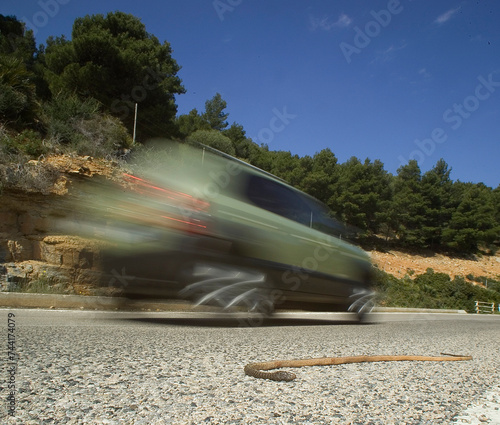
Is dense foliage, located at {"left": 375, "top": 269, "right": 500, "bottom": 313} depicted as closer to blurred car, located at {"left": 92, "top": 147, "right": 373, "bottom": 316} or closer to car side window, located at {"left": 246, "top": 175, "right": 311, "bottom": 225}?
car side window, located at {"left": 246, "top": 175, "right": 311, "bottom": 225}

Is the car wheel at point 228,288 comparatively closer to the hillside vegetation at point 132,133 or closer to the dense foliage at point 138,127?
the hillside vegetation at point 132,133

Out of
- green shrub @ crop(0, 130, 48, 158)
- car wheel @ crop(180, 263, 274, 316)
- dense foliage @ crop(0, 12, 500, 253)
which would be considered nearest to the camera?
car wheel @ crop(180, 263, 274, 316)

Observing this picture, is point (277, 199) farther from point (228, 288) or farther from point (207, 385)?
point (207, 385)

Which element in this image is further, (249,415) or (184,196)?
(184,196)

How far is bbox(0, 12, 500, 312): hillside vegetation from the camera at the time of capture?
12703 millimetres

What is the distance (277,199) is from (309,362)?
3.02 m

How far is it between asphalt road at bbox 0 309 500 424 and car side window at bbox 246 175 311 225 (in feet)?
6.75

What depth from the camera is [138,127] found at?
1967 cm

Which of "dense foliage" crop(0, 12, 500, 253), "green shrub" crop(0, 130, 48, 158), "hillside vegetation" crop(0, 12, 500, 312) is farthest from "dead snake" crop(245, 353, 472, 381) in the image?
"green shrub" crop(0, 130, 48, 158)

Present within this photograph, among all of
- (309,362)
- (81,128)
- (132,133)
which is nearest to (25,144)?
(81,128)

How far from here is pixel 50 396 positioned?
5.99 feet

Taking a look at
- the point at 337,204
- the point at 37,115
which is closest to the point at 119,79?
the point at 37,115

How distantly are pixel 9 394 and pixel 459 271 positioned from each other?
43.9 m

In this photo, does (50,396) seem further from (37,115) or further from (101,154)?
(37,115)
